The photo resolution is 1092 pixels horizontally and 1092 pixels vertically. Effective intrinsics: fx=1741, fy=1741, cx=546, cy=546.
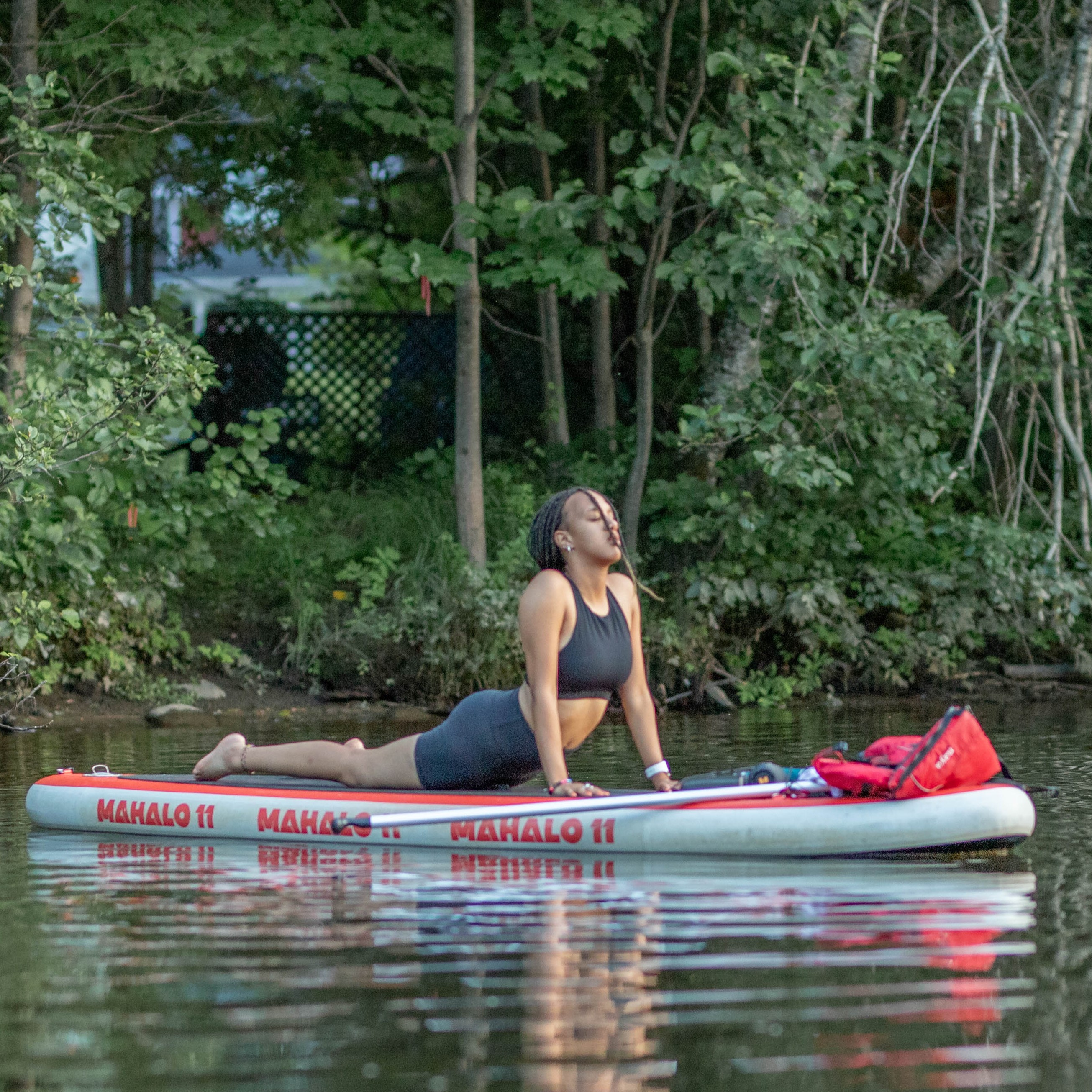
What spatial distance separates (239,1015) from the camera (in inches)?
140

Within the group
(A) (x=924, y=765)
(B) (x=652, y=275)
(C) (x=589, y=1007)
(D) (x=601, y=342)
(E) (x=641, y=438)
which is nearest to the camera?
A: (C) (x=589, y=1007)

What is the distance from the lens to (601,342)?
40.7ft

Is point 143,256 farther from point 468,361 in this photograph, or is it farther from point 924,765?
point 924,765

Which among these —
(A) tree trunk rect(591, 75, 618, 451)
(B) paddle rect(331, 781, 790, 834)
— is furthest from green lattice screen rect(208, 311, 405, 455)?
(B) paddle rect(331, 781, 790, 834)

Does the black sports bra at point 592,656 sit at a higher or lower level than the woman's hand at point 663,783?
higher

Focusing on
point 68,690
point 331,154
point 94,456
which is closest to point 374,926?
point 94,456

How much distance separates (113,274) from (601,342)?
367 cm

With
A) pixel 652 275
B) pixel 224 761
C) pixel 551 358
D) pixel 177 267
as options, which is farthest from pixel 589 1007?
pixel 177 267

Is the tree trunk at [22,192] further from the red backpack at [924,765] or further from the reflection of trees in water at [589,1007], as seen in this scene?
the reflection of trees in water at [589,1007]

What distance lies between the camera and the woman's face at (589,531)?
5809 mm

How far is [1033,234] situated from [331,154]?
4.79m

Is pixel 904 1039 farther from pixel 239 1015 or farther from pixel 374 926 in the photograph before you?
pixel 374 926

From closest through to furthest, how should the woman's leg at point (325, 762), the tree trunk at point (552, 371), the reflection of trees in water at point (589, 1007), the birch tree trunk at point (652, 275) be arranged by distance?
the reflection of trees in water at point (589, 1007) → the woman's leg at point (325, 762) → the birch tree trunk at point (652, 275) → the tree trunk at point (552, 371)

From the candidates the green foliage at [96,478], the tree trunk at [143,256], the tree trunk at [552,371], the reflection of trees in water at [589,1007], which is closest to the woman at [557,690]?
the reflection of trees in water at [589,1007]
